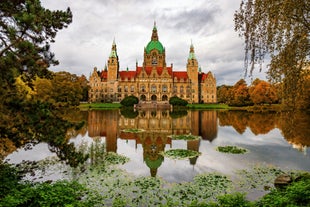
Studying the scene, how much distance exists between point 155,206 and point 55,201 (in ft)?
8.78

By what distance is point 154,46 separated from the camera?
9200 cm

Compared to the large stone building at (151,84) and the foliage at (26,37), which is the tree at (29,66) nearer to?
the foliage at (26,37)

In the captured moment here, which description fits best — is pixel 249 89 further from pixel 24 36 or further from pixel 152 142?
pixel 24 36

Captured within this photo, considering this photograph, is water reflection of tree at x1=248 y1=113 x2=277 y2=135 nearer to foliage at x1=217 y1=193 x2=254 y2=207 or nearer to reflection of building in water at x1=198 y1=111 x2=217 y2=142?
Result: reflection of building in water at x1=198 y1=111 x2=217 y2=142

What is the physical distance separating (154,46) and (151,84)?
18446mm

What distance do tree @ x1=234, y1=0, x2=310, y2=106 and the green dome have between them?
3388 inches

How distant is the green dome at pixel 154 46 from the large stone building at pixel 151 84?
877 centimetres

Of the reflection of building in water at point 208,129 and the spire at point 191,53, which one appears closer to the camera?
the reflection of building in water at point 208,129

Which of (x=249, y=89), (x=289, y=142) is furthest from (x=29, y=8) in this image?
(x=249, y=89)

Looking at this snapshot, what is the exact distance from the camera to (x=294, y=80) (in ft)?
22.6

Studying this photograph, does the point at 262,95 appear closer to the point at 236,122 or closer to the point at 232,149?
the point at 236,122

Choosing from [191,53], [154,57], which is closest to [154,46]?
[154,57]

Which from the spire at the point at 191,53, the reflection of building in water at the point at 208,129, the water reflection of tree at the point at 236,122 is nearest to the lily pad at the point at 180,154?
the reflection of building in water at the point at 208,129

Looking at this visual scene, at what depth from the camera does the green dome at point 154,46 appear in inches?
3602
